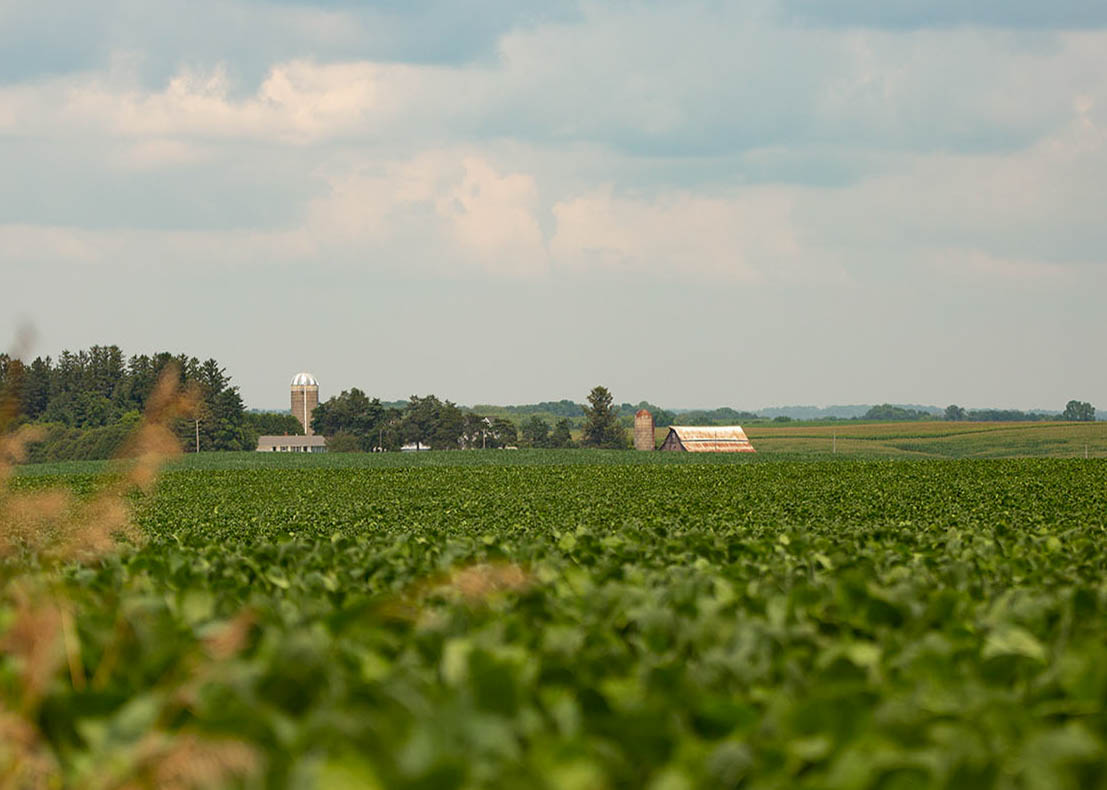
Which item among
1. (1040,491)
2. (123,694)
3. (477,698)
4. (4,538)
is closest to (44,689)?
(123,694)

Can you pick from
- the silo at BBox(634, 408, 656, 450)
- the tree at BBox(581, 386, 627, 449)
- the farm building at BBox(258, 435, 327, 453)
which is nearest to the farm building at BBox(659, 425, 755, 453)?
the silo at BBox(634, 408, 656, 450)

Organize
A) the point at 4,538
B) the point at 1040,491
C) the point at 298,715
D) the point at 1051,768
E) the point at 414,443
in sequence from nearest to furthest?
the point at 1051,768, the point at 298,715, the point at 4,538, the point at 1040,491, the point at 414,443

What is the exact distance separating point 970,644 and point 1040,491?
33.2 m

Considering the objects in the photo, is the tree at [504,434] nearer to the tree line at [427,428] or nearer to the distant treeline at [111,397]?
the tree line at [427,428]

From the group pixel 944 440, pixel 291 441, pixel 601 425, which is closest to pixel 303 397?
pixel 291 441

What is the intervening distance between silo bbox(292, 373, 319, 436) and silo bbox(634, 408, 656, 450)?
7104 cm

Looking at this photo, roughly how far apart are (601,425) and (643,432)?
3237 centimetres

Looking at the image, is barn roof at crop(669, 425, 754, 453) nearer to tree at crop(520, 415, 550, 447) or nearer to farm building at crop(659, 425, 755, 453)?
farm building at crop(659, 425, 755, 453)

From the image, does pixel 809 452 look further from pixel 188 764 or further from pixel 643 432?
pixel 188 764

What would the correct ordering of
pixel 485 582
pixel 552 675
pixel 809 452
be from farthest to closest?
pixel 809 452 < pixel 485 582 < pixel 552 675

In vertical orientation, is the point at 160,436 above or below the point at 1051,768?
above

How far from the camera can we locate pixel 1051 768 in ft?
5.75

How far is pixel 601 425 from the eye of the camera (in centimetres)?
14050

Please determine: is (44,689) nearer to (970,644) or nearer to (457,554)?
(970,644)
